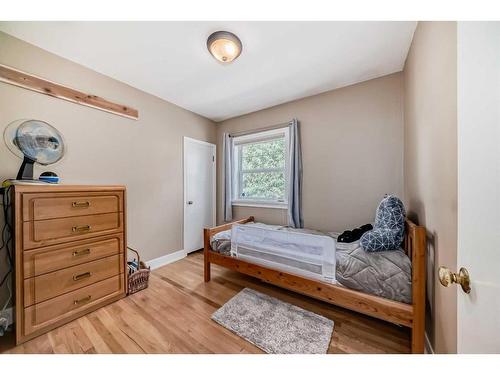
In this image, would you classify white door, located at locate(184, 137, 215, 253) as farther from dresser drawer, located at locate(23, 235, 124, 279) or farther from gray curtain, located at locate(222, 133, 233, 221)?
dresser drawer, located at locate(23, 235, 124, 279)

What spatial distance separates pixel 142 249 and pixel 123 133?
151 cm

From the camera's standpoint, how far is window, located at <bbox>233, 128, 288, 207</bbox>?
2941 mm

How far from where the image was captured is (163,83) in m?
2.29

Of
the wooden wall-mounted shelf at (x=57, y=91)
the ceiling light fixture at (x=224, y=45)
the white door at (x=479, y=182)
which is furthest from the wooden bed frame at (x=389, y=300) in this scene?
the wooden wall-mounted shelf at (x=57, y=91)

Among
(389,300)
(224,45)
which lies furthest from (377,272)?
(224,45)

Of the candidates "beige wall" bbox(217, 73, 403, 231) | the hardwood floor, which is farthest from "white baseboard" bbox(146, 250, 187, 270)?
"beige wall" bbox(217, 73, 403, 231)

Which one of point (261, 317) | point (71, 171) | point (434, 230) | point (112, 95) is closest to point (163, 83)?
point (112, 95)

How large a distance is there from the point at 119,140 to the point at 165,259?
1733 mm

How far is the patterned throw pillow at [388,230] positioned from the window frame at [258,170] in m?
1.39

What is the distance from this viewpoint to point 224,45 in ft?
5.11

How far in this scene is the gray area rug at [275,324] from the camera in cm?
131

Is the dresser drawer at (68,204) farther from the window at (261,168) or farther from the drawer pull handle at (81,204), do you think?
the window at (261,168)

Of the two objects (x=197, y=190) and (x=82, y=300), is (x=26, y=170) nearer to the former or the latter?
(x=82, y=300)
